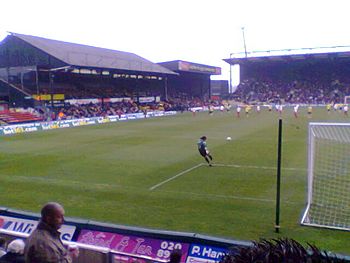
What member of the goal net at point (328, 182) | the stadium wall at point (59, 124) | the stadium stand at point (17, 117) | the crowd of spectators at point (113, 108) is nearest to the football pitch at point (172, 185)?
the goal net at point (328, 182)

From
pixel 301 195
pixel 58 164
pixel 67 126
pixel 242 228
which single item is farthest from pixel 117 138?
pixel 242 228

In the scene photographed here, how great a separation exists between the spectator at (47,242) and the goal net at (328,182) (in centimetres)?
789

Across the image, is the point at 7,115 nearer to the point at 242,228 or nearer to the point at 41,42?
the point at 41,42

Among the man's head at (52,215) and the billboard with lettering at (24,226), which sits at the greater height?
the man's head at (52,215)

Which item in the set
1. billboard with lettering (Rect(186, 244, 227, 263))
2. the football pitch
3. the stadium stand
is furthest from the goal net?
the stadium stand

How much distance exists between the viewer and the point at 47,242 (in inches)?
167

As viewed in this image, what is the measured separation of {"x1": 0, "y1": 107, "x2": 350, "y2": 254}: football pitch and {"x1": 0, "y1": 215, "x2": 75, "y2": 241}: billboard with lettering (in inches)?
98.8

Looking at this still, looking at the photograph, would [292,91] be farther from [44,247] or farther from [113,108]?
[44,247]

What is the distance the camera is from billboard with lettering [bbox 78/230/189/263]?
25.3 feet

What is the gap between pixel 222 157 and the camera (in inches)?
816

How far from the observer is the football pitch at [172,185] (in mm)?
10797

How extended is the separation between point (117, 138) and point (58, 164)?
10456mm

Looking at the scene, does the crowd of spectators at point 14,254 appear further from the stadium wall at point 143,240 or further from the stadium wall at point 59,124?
the stadium wall at point 59,124

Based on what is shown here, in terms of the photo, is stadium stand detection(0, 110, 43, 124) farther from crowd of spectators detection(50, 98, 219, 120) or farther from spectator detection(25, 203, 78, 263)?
spectator detection(25, 203, 78, 263)
